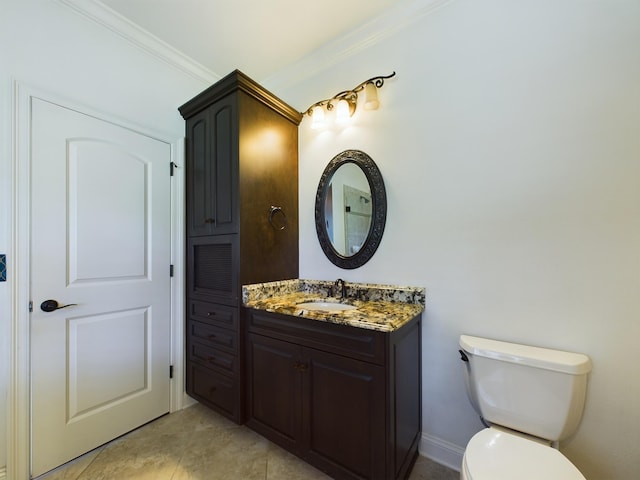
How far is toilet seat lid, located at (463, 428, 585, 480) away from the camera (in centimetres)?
86

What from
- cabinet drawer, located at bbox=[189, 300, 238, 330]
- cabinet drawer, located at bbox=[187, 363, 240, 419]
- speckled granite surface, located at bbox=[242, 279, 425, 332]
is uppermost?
speckled granite surface, located at bbox=[242, 279, 425, 332]

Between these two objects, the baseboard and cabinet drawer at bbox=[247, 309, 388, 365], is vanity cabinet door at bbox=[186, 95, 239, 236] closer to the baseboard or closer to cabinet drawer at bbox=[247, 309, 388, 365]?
cabinet drawer at bbox=[247, 309, 388, 365]

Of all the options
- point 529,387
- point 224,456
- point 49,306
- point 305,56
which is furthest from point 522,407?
point 305,56

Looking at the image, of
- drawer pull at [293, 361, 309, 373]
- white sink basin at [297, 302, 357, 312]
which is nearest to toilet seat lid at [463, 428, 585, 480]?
drawer pull at [293, 361, 309, 373]

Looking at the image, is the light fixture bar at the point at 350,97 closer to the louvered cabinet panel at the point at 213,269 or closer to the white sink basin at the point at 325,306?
the louvered cabinet panel at the point at 213,269

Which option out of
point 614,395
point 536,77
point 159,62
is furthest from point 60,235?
point 614,395

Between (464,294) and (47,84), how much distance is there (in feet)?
8.39

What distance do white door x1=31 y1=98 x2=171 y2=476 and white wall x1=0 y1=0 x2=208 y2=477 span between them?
96 millimetres

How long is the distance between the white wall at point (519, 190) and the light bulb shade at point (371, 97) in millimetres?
56

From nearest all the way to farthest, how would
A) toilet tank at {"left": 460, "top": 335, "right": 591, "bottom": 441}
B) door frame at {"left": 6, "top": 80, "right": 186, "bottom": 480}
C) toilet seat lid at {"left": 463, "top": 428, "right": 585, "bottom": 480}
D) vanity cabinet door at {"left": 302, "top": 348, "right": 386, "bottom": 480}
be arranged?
toilet seat lid at {"left": 463, "top": 428, "right": 585, "bottom": 480} → toilet tank at {"left": 460, "top": 335, "right": 591, "bottom": 441} → vanity cabinet door at {"left": 302, "top": 348, "right": 386, "bottom": 480} → door frame at {"left": 6, "top": 80, "right": 186, "bottom": 480}

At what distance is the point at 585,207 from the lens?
1.16m

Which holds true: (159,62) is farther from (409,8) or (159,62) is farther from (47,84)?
(409,8)

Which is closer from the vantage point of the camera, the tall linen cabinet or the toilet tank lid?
the toilet tank lid

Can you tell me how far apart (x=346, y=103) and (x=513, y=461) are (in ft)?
6.55
